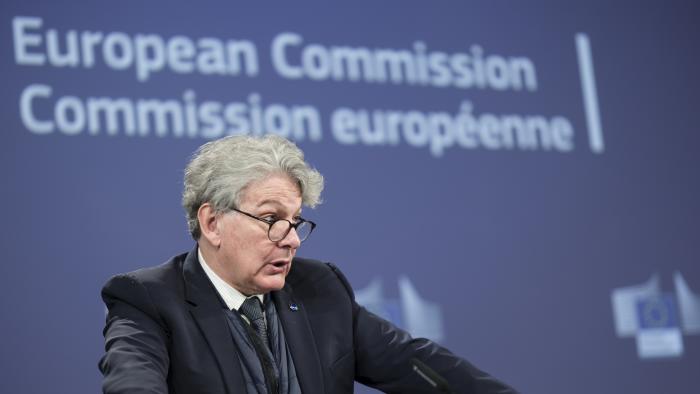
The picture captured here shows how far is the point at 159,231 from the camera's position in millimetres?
3896

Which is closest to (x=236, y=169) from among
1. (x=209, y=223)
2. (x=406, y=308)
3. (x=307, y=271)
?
(x=209, y=223)

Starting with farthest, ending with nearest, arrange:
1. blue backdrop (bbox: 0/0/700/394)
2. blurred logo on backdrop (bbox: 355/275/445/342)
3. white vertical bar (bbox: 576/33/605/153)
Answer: white vertical bar (bbox: 576/33/605/153) → blurred logo on backdrop (bbox: 355/275/445/342) → blue backdrop (bbox: 0/0/700/394)

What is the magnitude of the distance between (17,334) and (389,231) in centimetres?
157

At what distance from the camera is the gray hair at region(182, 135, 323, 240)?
7.97 feet

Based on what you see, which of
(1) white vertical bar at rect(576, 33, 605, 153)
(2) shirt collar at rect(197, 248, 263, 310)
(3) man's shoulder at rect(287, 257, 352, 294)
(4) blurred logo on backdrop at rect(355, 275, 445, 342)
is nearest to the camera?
(2) shirt collar at rect(197, 248, 263, 310)

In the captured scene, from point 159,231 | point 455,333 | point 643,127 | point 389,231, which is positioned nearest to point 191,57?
point 159,231

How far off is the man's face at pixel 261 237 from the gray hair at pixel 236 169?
0.08ft

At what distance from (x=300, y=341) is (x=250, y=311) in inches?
5.9

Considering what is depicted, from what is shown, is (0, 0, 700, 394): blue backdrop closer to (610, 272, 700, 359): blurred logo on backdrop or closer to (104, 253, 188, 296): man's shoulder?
(610, 272, 700, 359): blurred logo on backdrop

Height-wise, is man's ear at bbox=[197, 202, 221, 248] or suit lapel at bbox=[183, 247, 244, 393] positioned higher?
man's ear at bbox=[197, 202, 221, 248]

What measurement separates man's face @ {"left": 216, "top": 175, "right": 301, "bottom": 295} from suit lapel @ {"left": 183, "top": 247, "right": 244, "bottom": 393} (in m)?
0.09

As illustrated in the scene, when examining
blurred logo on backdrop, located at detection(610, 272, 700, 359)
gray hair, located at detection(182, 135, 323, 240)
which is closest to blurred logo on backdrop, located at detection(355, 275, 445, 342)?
blurred logo on backdrop, located at detection(610, 272, 700, 359)

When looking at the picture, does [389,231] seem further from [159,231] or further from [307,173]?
[307,173]

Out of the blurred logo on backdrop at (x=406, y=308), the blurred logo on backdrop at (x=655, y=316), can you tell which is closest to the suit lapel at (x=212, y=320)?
the blurred logo on backdrop at (x=406, y=308)
